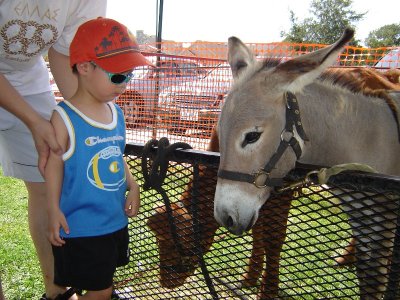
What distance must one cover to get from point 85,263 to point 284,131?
1.21 metres

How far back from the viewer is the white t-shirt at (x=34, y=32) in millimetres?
1961

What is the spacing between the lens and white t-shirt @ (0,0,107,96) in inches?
77.2

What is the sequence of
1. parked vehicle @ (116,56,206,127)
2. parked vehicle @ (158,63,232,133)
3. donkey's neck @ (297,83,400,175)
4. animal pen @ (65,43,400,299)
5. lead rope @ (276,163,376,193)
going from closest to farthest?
1. lead rope @ (276,163,376,193)
2. animal pen @ (65,43,400,299)
3. donkey's neck @ (297,83,400,175)
4. parked vehicle @ (158,63,232,133)
5. parked vehicle @ (116,56,206,127)

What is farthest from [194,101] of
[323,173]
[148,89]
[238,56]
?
[323,173]

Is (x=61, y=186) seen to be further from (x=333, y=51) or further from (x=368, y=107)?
(x=368, y=107)

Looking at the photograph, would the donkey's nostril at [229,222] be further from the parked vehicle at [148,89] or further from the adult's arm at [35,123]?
the parked vehicle at [148,89]

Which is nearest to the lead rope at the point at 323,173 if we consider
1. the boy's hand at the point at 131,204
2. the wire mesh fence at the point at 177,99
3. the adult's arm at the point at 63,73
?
the boy's hand at the point at 131,204

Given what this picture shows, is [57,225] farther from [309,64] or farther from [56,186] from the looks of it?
[309,64]

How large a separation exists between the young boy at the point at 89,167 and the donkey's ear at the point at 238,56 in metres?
0.74

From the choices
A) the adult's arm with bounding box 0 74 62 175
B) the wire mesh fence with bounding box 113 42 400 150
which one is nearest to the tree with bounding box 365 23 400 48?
the wire mesh fence with bounding box 113 42 400 150

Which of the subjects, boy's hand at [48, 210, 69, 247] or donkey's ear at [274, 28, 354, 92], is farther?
donkey's ear at [274, 28, 354, 92]

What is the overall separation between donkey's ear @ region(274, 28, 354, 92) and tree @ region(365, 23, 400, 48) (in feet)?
208

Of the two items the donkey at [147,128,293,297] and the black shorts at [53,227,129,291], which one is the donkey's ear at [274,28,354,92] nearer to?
the donkey at [147,128,293,297]

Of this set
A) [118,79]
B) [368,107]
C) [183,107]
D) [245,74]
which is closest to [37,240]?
[118,79]
